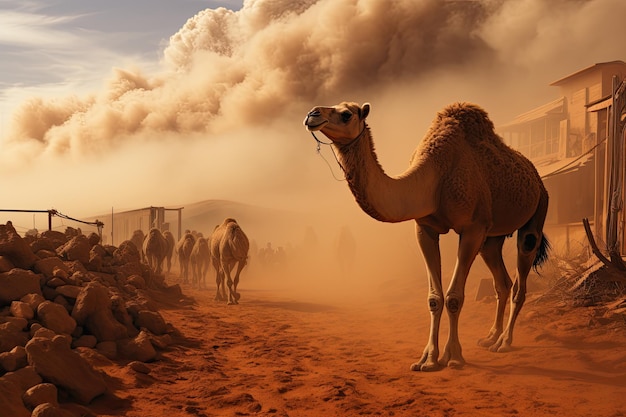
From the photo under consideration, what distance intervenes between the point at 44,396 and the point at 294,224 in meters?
93.1

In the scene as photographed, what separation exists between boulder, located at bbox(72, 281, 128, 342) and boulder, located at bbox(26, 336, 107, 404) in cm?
204

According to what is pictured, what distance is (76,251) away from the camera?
12.2 meters

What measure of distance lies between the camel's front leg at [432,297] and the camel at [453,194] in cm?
1

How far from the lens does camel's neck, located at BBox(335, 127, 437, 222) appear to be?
660 cm

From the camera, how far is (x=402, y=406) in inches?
238

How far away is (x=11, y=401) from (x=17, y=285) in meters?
3.84

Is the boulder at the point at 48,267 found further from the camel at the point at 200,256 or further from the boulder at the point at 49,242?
the camel at the point at 200,256

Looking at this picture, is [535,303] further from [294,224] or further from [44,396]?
[294,224]

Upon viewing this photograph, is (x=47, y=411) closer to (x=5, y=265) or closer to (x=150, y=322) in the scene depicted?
(x=150, y=322)

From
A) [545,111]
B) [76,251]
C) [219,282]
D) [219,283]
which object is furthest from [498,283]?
[545,111]

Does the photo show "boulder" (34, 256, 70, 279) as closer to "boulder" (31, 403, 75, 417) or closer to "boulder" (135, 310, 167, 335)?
"boulder" (135, 310, 167, 335)

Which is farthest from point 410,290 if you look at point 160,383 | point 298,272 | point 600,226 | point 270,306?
point 298,272

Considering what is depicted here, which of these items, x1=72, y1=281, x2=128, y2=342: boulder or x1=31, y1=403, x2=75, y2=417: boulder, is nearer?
x1=31, y1=403, x2=75, y2=417: boulder

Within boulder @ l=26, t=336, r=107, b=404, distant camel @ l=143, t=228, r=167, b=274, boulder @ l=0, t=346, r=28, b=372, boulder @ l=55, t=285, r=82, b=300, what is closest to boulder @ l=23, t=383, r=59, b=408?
boulder @ l=26, t=336, r=107, b=404
